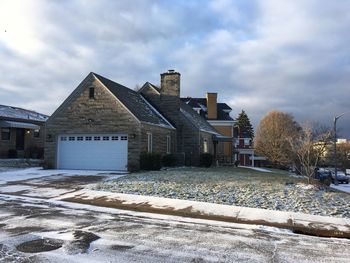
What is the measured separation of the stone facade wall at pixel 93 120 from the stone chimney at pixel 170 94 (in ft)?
24.5

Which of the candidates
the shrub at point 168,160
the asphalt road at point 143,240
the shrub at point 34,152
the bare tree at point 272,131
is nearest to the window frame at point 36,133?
the shrub at point 34,152

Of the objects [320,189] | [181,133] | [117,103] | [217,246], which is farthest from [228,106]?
[217,246]

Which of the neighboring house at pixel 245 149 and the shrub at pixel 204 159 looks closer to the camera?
the shrub at pixel 204 159

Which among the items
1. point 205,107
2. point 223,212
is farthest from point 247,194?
point 205,107

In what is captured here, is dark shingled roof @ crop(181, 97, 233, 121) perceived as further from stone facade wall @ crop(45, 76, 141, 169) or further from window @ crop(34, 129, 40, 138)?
stone facade wall @ crop(45, 76, 141, 169)

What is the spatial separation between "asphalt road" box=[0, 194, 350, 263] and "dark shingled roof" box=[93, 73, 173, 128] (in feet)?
48.3

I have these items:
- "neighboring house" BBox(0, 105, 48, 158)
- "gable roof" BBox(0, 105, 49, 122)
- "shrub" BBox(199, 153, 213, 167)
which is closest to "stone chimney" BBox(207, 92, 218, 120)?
"gable roof" BBox(0, 105, 49, 122)

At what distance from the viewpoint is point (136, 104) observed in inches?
1073

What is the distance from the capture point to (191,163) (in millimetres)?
31000

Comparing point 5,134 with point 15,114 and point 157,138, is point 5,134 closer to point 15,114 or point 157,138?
point 15,114

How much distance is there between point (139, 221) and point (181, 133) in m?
21.4

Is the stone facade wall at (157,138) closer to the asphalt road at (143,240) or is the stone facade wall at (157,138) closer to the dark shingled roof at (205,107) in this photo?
the asphalt road at (143,240)

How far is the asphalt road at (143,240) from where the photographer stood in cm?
661

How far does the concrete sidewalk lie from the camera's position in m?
9.52
